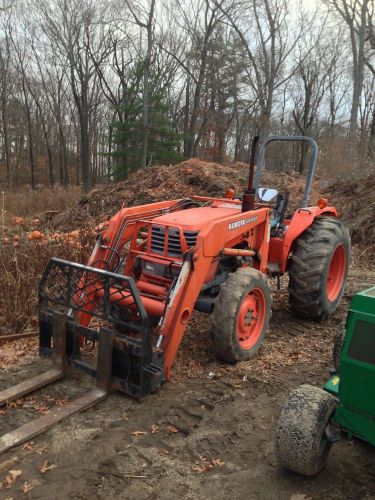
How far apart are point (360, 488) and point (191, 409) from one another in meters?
1.40

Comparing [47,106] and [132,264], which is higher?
[47,106]

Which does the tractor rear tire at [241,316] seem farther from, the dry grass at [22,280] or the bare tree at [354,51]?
the bare tree at [354,51]

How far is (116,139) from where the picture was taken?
79.7 feet

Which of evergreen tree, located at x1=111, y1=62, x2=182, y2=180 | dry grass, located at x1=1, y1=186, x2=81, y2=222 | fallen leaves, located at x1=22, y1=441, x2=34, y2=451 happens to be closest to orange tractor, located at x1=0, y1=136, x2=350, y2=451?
fallen leaves, located at x1=22, y1=441, x2=34, y2=451

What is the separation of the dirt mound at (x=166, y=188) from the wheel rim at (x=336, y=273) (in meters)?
6.09

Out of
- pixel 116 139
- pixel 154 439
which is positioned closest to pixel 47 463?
pixel 154 439

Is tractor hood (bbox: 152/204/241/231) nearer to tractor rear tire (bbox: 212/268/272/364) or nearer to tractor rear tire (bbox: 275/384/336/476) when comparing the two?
tractor rear tire (bbox: 212/268/272/364)

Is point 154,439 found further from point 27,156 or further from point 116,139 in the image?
point 27,156

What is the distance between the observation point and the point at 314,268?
518 centimetres

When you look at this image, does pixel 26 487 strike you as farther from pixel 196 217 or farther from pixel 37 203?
pixel 37 203

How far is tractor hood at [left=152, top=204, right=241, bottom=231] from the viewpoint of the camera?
177 inches

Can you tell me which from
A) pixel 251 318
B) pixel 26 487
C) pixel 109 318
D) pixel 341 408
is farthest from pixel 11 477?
pixel 251 318

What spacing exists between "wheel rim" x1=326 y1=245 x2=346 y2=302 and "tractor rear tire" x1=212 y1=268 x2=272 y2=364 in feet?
5.87

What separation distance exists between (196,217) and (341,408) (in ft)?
8.57
